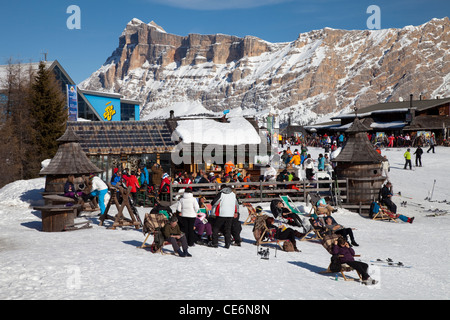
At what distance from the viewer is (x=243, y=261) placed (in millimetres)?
9242

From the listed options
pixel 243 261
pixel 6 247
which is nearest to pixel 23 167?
pixel 6 247

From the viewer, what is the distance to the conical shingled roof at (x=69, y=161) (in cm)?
1559

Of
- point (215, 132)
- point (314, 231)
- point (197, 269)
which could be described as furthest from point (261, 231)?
point (215, 132)

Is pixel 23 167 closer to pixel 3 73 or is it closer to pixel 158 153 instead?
pixel 3 73

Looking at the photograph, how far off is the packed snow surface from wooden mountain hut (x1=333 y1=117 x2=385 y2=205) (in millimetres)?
3588

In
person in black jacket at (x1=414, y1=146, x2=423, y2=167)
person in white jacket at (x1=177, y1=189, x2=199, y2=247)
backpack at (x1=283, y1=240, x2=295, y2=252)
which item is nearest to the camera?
person in white jacket at (x1=177, y1=189, x2=199, y2=247)

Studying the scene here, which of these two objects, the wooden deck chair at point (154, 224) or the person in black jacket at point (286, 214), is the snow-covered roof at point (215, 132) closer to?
the person in black jacket at point (286, 214)

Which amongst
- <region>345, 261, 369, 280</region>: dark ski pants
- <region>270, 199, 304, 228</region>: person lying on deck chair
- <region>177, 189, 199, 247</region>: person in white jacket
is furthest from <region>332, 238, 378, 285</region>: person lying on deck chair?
<region>270, 199, 304, 228</region>: person lying on deck chair

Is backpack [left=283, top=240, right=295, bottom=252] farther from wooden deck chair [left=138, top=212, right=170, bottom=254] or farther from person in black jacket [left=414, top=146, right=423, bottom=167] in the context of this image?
person in black jacket [left=414, top=146, right=423, bottom=167]

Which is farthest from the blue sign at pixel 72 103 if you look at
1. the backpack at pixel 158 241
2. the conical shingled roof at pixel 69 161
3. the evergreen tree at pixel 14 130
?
the backpack at pixel 158 241

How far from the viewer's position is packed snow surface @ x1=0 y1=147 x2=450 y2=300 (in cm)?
702

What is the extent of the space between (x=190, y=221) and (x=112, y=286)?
3.25 m

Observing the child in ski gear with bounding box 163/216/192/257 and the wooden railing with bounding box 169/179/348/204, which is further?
the wooden railing with bounding box 169/179/348/204
